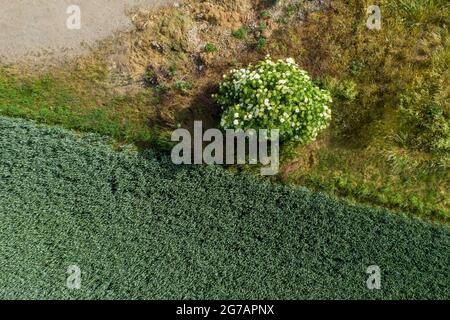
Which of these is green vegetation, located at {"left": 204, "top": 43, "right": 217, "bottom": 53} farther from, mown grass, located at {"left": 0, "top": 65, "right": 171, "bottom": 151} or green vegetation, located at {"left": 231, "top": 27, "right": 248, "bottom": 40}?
mown grass, located at {"left": 0, "top": 65, "right": 171, "bottom": 151}

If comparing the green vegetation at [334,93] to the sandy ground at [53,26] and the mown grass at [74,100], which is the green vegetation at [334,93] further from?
the sandy ground at [53,26]

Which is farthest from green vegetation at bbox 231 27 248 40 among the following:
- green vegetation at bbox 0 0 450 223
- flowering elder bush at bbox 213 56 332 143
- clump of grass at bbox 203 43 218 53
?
flowering elder bush at bbox 213 56 332 143

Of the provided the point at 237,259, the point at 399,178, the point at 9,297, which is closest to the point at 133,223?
the point at 237,259

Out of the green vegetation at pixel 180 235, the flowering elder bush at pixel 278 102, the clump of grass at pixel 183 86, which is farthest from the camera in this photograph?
the clump of grass at pixel 183 86

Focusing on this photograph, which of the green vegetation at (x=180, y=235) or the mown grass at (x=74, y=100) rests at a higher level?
the mown grass at (x=74, y=100)

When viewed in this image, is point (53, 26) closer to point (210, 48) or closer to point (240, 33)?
point (210, 48)

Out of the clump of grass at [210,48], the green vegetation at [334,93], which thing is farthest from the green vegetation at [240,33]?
the clump of grass at [210,48]

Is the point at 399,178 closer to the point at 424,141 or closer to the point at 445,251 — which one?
the point at 424,141
